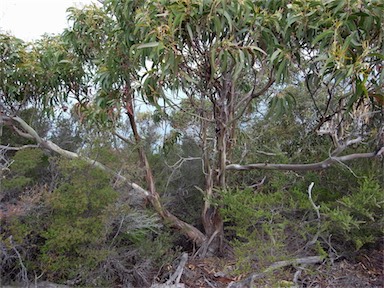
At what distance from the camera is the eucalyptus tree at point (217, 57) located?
2758 mm

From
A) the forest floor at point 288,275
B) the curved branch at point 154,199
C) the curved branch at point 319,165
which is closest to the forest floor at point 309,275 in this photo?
the forest floor at point 288,275

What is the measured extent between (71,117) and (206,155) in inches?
80.4

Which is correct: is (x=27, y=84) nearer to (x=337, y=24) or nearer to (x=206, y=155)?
(x=206, y=155)

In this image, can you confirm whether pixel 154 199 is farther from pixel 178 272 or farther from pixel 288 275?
pixel 288 275

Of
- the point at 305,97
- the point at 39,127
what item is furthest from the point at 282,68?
the point at 39,127

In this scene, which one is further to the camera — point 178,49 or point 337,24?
point 178,49

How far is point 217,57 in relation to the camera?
3133 millimetres

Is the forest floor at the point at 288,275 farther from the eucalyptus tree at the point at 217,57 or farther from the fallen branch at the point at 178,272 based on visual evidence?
the eucalyptus tree at the point at 217,57

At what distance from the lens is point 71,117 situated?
5.41 m

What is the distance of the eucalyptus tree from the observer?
2.76m

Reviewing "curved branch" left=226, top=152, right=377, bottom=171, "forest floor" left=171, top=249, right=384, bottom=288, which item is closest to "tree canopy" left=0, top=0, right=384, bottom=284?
"curved branch" left=226, top=152, right=377, bottom=171

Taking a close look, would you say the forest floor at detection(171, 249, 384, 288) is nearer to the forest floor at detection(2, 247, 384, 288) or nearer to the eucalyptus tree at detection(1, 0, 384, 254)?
the forest floor at detection(2, 247, 384, 288)

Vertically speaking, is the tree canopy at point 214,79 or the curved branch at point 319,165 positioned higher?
the tree canopy at point 214,79

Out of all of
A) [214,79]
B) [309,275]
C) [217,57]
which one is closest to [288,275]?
[309,275]
